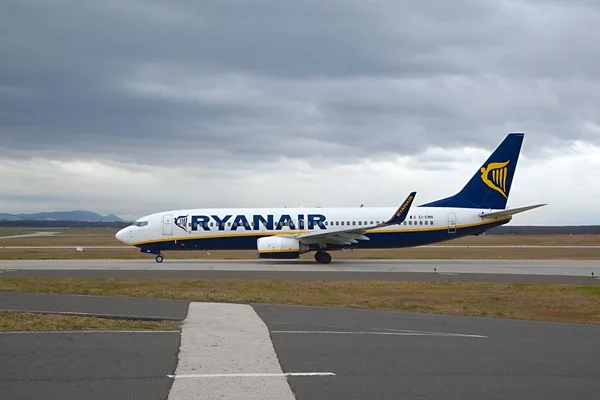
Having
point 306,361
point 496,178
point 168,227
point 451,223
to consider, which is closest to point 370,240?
point 451,223

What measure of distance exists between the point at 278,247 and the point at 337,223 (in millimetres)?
4505

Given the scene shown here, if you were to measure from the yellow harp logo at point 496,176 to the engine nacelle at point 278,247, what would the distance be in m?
12.1

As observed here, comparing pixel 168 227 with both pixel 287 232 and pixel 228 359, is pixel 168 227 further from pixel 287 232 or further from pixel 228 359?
pixel 228 359

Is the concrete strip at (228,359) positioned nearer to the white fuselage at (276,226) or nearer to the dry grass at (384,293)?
the dry grass at (384,293)

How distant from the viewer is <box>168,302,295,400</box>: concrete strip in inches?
297

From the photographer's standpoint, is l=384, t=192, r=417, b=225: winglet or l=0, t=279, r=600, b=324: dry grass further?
l=384, t=192, r=417, b=225: winglet

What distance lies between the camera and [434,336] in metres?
11.8

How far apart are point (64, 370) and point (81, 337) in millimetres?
2372

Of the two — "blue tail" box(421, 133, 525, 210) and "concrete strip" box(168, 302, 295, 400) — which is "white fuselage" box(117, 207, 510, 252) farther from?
"concrete strip" box(168, 302, 295, 400)

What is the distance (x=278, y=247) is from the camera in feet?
121

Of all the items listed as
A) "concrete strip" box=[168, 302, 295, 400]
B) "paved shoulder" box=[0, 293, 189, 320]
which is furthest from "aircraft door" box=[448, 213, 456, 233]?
"concrete strip" box=[168, 302, 295, 400]

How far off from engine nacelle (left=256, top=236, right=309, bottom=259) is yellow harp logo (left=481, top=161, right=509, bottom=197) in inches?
475

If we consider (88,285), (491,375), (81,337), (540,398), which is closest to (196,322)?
(81,337)

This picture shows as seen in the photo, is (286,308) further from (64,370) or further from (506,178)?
(506,178)
